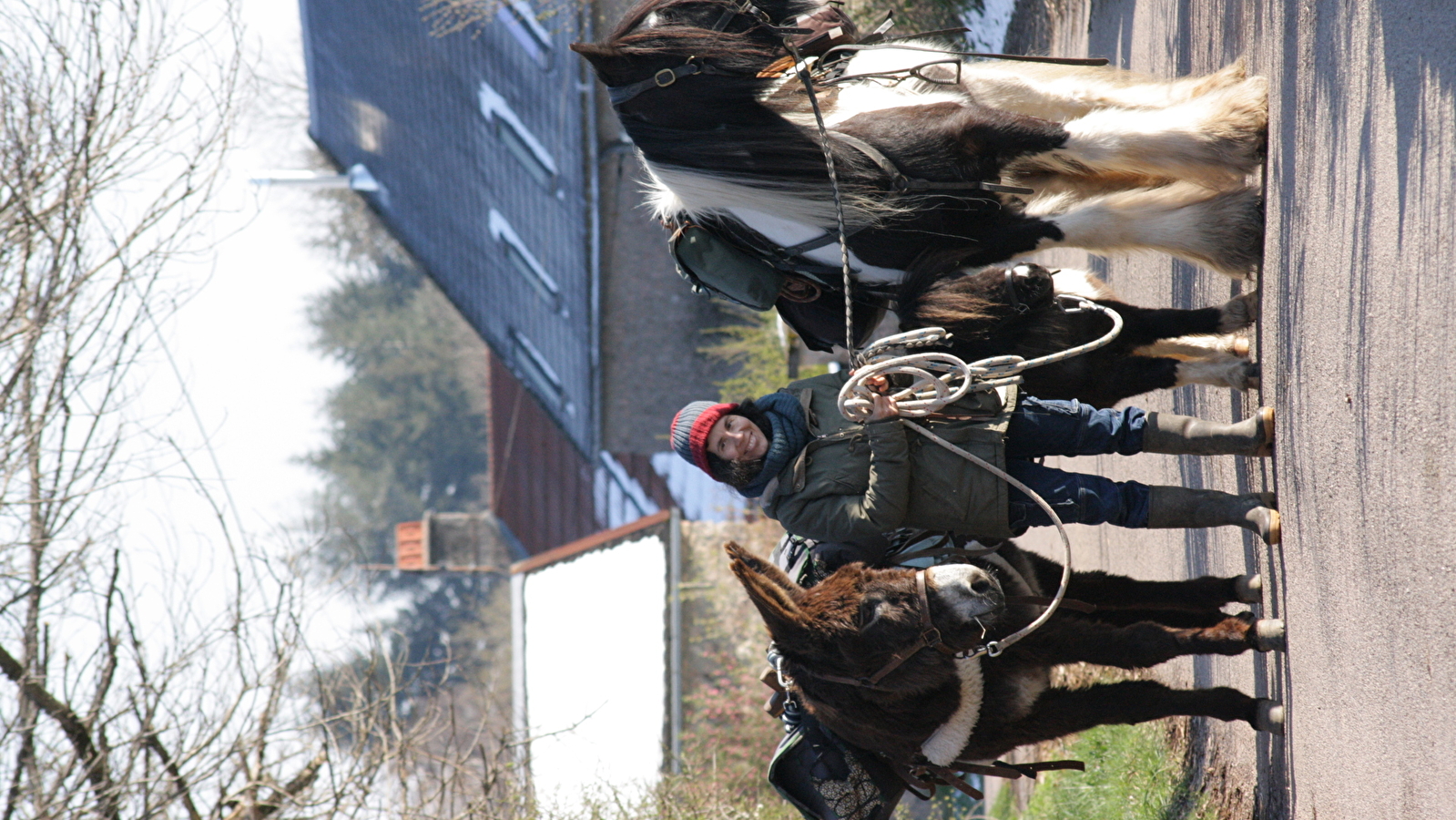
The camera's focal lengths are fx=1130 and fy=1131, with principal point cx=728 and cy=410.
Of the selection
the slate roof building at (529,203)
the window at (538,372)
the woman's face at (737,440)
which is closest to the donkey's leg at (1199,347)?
the woman's face at (737,440)

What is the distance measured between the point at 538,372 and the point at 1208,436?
1336 centimetres

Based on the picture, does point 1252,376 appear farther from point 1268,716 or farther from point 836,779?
point 836,779

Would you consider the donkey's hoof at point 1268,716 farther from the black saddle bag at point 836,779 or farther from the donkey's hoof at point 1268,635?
the black saddle bag at point 836,779

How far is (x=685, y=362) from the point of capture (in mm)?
14500

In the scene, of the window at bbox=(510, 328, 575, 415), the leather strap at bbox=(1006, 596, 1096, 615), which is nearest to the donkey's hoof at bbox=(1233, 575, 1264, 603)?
the leather strap at bbox=(1006, 596, 1096, 615)

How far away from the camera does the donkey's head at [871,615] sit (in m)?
3.01

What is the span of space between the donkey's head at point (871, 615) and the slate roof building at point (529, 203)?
31.3 ft

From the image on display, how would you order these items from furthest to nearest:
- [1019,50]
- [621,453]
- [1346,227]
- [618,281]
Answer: [621,453] < [618,281] < [1019,50] < [1346,227]

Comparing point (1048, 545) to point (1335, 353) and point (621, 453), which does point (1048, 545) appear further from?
point (621, 453)

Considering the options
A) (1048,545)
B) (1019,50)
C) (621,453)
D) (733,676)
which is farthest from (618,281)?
(1048,545)

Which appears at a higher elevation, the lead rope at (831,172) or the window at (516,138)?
the window at (516,138)

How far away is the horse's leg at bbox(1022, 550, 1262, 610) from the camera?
3449 mm

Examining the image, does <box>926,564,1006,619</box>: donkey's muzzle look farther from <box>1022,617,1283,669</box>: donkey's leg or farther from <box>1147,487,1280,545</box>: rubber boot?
<box>1147,487,1280,545</box>: rubber boot

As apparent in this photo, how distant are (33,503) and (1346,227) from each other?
19.0 ft
